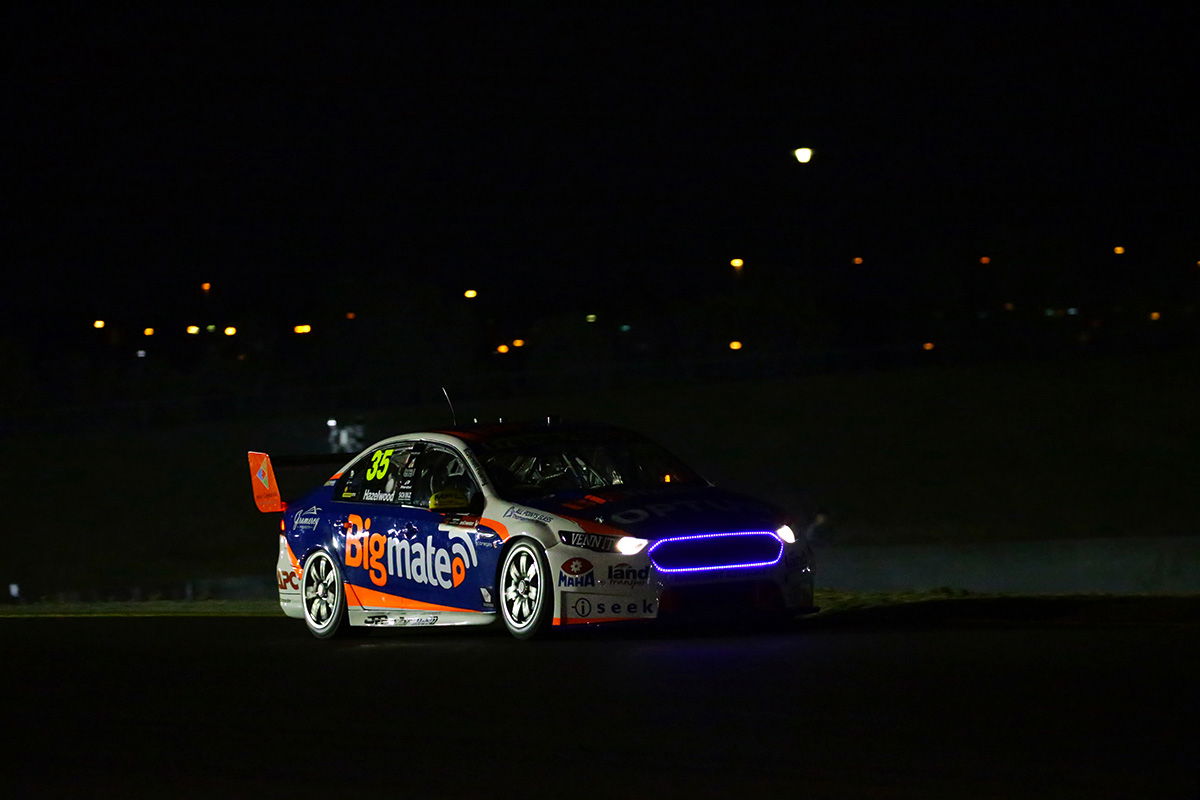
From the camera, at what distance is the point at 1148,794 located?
6.23m

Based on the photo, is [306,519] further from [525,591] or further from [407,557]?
[525,591]

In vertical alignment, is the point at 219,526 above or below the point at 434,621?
above

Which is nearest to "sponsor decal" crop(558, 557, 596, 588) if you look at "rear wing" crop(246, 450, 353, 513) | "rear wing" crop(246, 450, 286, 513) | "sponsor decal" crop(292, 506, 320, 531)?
"sponsor decal" crop(292, 506, 320, 531)

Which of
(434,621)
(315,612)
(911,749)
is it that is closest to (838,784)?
(911,749)

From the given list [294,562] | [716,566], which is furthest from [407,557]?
[716,566]

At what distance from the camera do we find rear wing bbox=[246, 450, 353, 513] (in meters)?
15.0

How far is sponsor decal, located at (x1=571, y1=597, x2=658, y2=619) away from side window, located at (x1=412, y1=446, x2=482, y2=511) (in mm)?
1389

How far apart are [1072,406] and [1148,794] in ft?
146

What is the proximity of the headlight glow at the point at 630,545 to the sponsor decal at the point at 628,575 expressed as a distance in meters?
0.09

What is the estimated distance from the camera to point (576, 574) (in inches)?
471

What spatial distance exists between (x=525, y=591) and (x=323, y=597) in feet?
8.35

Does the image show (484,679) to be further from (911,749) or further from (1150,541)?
(1150,541)

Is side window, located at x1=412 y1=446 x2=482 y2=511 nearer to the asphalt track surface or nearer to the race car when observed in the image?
the race car

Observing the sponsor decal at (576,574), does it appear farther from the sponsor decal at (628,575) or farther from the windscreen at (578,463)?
the windscreen at (578,463)
